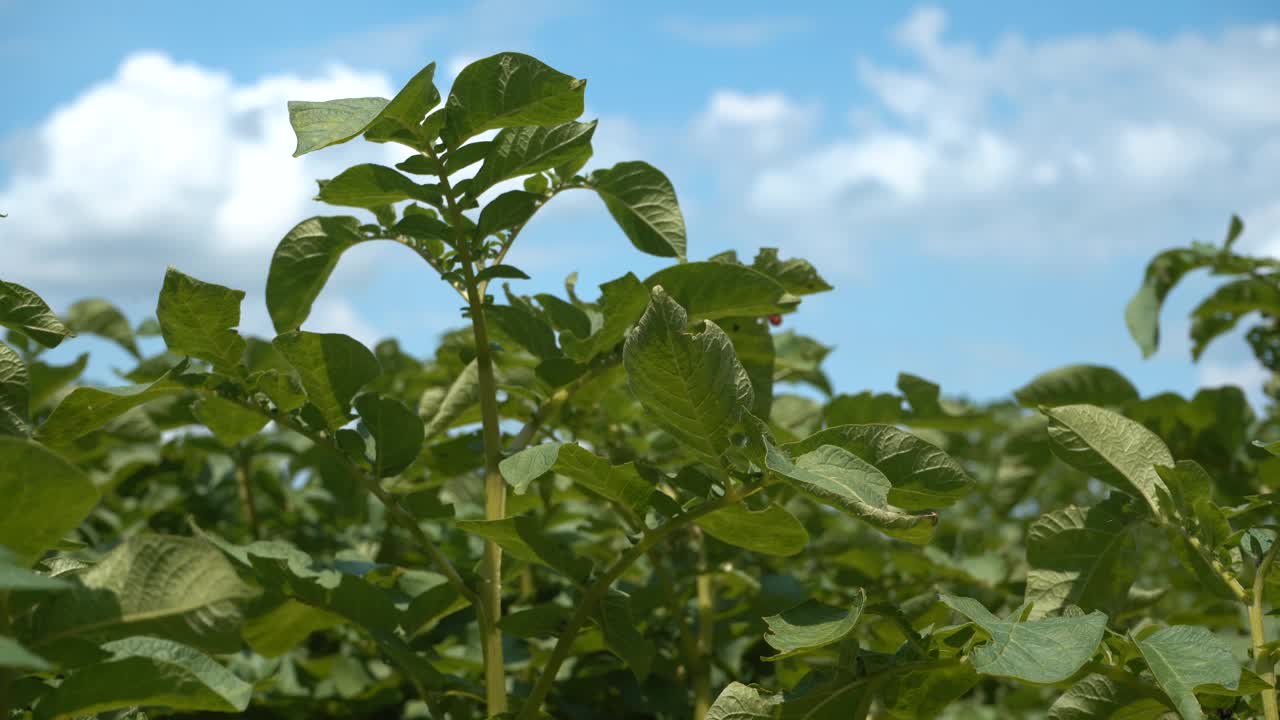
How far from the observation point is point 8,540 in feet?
2.76

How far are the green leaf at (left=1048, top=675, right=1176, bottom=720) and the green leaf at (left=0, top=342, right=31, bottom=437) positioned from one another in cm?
115

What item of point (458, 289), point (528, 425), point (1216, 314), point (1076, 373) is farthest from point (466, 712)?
point (1216, 314)

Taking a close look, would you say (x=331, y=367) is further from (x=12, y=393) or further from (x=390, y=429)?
(x=12, y=393)

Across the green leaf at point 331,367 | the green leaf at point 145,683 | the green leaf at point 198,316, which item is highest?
the green leaf at point 198,316

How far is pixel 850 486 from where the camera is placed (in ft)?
3.41

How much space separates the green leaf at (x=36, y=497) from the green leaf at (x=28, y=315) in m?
0.48

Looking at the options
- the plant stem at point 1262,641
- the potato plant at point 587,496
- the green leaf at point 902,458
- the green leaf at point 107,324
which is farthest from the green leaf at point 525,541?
the green leaf at point 107,324

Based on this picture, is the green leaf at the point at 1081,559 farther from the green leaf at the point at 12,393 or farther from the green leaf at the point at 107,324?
the green leaf at the point at 107,324

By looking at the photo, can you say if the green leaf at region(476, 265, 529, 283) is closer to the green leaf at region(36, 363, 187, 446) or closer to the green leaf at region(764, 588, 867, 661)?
the green leaf at region(36, 363, 187, 446)

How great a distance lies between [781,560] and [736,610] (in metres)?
0.48

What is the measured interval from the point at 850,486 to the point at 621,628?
444 millimetres

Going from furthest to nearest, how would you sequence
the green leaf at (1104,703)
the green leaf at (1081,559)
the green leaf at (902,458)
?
the green leaf at (1081,559), the green leaf at (1104,703), the green leaf at (902,458)

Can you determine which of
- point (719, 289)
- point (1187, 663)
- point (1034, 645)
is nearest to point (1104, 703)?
point (1187, 663)

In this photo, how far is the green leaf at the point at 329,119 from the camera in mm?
1096
